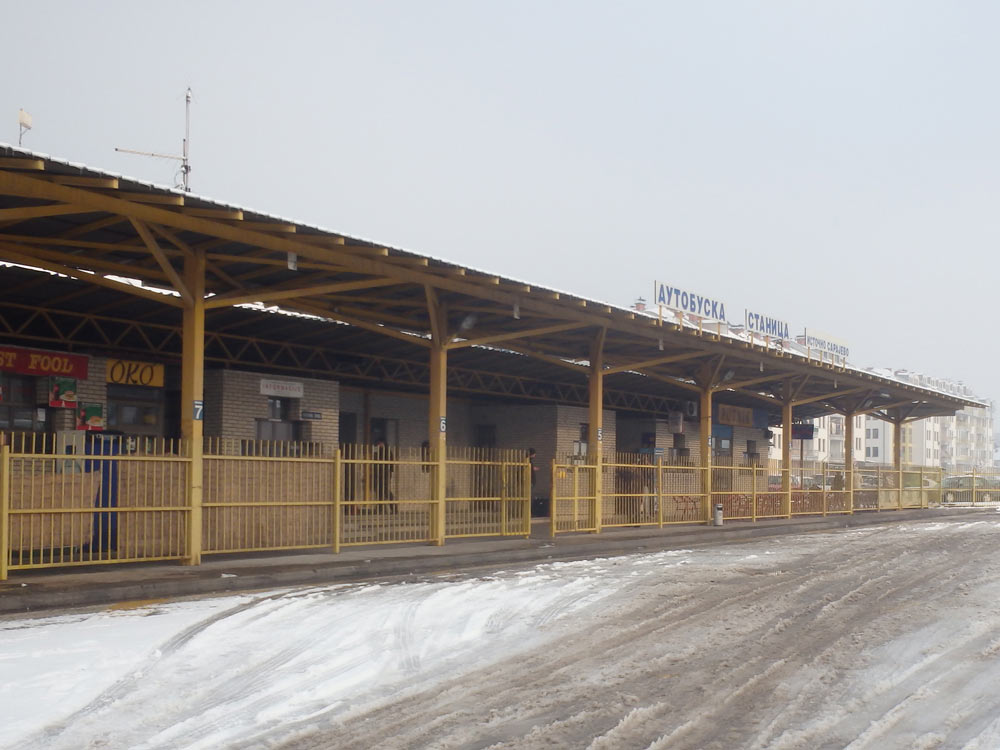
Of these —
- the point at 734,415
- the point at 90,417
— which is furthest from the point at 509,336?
the point at 734,415

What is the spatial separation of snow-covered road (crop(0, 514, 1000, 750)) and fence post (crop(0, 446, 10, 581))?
2.00 metres

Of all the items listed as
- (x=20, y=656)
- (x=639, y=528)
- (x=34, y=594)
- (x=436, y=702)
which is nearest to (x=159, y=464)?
(x=34, y=594)

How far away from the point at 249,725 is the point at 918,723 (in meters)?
4.07

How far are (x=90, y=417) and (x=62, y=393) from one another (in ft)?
2.38

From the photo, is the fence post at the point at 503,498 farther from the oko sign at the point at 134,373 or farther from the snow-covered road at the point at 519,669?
the oko sign at the point at 134,373

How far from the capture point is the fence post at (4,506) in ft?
37.0

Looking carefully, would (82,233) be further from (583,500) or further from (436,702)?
(583,500)

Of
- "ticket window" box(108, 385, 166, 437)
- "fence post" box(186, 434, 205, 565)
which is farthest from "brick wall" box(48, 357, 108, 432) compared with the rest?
"fence post" box(186, 434, 205, 565)

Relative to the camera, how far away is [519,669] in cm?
785

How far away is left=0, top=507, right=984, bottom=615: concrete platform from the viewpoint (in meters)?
11.0

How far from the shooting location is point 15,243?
43.1 ft

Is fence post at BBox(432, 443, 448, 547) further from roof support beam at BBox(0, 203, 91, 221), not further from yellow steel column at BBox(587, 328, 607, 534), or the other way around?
roof support beam at BBox(0, 203, 91, 221)

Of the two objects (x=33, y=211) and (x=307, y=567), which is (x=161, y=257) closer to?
(x=33, y=211)

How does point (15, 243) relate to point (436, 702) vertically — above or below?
above
